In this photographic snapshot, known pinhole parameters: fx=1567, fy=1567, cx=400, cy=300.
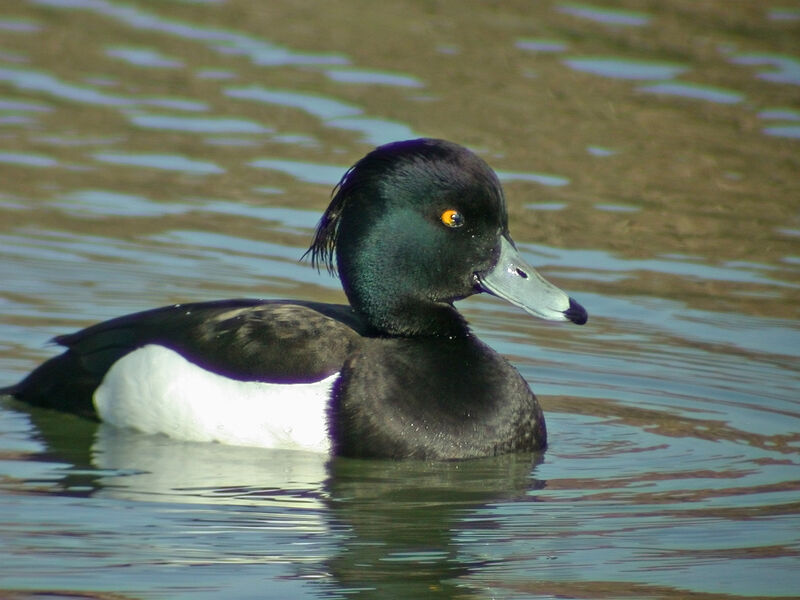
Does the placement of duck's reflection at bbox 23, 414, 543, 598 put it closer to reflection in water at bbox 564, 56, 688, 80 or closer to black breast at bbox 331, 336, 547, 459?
black breast at bbox 331, 336, 547, 459

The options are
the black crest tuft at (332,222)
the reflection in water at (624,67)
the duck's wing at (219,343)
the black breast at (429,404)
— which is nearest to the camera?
the black breast at (429,404)

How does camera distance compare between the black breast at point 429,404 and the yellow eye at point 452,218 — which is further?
the yellow eye at point 452,218

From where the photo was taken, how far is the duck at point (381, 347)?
21.8ft

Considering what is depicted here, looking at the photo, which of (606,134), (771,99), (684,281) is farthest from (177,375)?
(771,99)

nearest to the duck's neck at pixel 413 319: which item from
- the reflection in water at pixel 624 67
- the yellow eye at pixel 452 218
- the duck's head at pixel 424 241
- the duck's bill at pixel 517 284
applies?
the duck's head at pixel 424 241

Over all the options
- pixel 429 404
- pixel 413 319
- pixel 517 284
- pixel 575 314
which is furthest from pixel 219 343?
pixel 575 314

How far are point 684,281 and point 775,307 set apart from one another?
0.65 m

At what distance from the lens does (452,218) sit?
682 centimetres

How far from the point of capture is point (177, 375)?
6969 millimetres

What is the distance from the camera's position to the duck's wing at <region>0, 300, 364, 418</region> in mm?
6734

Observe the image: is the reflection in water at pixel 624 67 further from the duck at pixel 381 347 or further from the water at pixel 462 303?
the duck at pixel 381 347

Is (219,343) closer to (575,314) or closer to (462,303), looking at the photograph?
(575,314)

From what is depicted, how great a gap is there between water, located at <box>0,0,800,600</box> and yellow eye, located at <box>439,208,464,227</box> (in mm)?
1039

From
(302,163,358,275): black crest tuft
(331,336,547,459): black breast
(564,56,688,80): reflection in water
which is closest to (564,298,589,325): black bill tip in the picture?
(331,336,547,459): black breast
